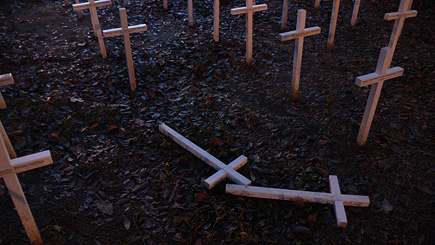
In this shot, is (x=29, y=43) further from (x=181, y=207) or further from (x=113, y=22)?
(x=181, y=207)

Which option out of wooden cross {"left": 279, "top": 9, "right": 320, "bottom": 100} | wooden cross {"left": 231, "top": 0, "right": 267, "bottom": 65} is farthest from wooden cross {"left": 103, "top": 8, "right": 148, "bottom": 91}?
wooden cross {"left": 279, "top": 9, "right": 320, "bottom": 100}

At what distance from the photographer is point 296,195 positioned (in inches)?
138

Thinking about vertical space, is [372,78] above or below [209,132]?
above

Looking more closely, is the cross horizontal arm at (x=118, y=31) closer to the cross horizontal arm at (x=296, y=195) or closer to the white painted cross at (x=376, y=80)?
the cross horizontal arm at (x=296, y=195)

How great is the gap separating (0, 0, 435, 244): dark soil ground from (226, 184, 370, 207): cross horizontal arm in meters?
0.08

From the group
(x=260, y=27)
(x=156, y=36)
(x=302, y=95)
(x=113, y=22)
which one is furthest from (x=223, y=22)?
(x=302, y=95)

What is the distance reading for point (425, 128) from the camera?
4539mm

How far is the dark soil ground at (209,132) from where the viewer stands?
3.35 meters

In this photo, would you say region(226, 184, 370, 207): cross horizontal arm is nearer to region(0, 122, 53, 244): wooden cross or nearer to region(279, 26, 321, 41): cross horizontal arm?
region(0, 122, 53, 244): wooden cross

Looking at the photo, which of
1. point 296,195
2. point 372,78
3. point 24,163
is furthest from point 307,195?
point 24,163

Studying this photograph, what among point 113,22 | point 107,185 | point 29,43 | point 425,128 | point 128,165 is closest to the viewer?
point 107,185

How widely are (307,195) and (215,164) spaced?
1127mm

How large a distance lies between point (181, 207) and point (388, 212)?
2.23 meters

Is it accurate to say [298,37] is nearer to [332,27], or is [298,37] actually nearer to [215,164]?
[332,27]
